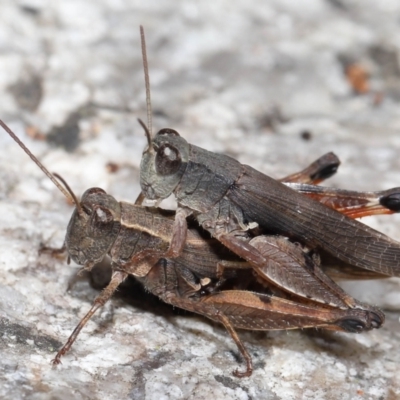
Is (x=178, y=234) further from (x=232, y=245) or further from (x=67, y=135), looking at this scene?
(x=67, y=135)

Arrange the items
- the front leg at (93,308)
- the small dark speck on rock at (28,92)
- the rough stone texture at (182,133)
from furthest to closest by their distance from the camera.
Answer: the small dark speck on rock at (28,92), the rough stone texture at (182,133), the front leg at (93,308)

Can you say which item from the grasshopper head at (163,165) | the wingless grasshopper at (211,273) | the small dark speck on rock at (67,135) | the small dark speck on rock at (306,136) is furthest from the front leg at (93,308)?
the small dark speck on rock at (306,136)

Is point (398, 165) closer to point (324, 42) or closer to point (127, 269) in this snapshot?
point (324, 42)

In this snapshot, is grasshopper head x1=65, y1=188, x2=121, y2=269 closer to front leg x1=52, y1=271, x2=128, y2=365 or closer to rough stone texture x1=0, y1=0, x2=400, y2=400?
front leg x1=52, y1=271, x2=128, y2=365

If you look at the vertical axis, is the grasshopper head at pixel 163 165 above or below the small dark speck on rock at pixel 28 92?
below

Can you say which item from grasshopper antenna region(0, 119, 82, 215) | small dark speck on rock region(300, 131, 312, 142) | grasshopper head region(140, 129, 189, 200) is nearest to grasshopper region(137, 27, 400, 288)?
grasshopper head region(140, 129, 189, 200)

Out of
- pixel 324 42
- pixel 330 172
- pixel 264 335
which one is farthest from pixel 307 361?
pixel 324 42

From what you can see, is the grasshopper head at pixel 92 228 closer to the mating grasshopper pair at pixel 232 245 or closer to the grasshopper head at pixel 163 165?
the mating grasshopper pair at pixel 232 245

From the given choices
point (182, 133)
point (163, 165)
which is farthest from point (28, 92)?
point (163, 165)
